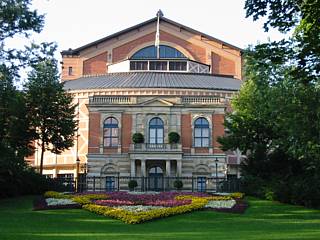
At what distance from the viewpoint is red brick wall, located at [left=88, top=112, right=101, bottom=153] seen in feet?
177

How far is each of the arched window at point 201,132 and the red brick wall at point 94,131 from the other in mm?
10298

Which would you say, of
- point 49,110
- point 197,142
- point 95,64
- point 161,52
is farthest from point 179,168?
point 95,64

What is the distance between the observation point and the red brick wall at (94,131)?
5390cm

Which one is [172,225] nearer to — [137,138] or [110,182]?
[137,138]

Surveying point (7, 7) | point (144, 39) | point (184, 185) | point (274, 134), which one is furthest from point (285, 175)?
point (144, 39)

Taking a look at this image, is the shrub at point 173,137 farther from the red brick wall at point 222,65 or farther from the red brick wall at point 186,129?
the red brick wall at point 222,65

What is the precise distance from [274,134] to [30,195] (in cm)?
1893

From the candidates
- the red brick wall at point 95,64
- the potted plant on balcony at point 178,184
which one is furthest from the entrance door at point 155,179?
the red brick wall at point 95,64

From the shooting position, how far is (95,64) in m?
78.4

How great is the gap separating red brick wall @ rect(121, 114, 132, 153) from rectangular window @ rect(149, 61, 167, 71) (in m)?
17.7

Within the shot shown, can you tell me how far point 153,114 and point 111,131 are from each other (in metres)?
4.86

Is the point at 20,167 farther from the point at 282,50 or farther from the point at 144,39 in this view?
the point at 144,39

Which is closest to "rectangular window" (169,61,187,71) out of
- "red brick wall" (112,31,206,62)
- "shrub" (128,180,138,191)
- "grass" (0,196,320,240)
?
"red brick wall" (112,31,206,62)

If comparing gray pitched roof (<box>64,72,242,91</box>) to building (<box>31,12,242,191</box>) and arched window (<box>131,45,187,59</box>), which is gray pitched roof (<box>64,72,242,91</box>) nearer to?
building (<box>31,12,242,191</box>)
